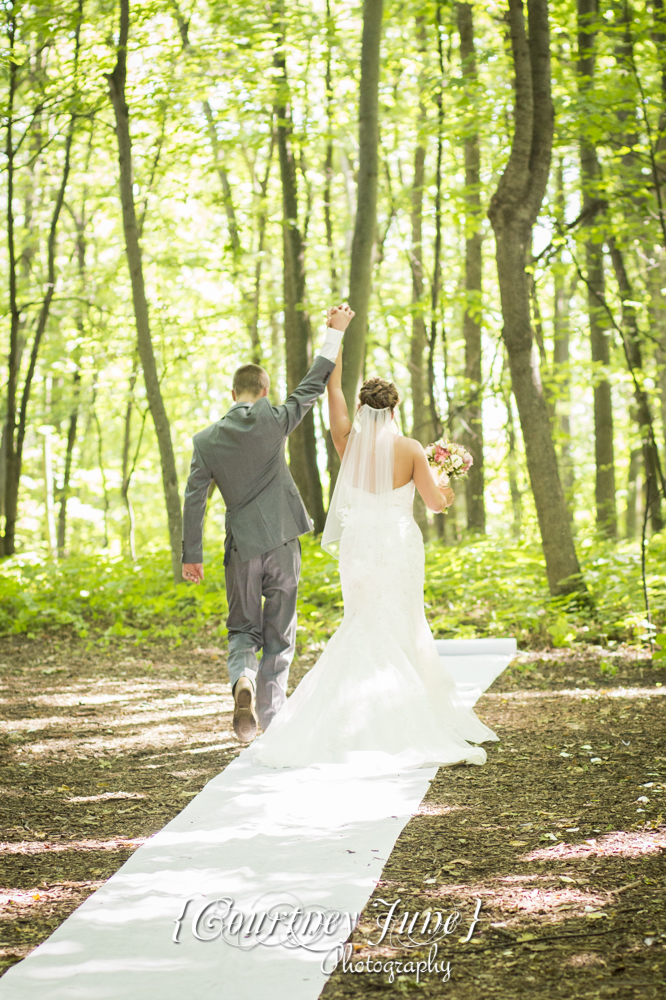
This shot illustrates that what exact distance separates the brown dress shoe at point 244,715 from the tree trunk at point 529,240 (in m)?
4.89

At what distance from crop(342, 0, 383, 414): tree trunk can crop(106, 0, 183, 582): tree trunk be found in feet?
8.19

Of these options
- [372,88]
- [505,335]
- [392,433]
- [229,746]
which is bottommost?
[229,746]

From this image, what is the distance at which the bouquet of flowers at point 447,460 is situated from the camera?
5.95 metres

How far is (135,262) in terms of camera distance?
1106cm

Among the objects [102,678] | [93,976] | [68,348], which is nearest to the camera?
[93,976]

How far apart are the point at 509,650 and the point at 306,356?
6.54 metres

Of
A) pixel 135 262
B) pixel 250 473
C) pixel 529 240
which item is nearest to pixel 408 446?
pixel 250 473

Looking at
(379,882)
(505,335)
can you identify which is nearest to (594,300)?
(505,335)

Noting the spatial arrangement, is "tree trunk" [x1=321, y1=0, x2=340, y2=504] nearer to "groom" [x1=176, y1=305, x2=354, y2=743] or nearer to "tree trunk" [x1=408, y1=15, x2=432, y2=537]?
"groom" [x1=176, y1=305, x2=354, y2=743]

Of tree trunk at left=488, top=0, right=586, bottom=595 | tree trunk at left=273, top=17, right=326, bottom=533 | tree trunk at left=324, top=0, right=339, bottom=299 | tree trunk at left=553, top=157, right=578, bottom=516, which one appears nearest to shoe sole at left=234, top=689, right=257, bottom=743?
tree trunk at left=488, top=0, right=586, bottom=595

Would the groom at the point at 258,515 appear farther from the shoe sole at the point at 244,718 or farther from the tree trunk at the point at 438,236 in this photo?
the tree trunk at the point at 438,236

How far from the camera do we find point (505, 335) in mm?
8969

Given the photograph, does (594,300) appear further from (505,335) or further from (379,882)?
(379,882)

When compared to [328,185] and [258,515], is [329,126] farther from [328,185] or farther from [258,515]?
[258,515]
